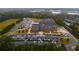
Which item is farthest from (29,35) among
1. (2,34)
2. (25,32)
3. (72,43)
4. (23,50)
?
(72,43)
